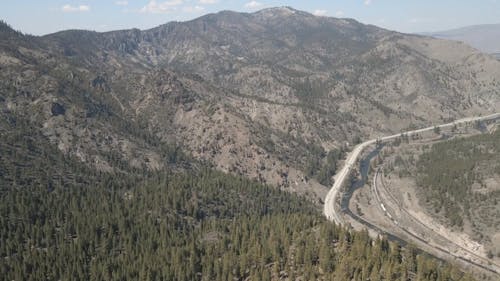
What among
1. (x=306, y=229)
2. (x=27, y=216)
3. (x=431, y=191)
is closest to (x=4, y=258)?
(x=27, y=216)

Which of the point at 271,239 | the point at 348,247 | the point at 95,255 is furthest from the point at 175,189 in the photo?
the point at 348,247

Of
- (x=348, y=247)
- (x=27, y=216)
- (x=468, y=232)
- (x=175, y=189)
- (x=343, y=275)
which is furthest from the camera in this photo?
(x=175, y=189)

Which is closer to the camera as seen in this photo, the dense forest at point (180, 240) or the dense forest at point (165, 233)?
the dense forest at point (180, 240)

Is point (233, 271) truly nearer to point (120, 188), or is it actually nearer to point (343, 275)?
point (343, 275)

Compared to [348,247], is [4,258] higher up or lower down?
lower down

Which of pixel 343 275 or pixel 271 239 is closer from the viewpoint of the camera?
pixel 343 275

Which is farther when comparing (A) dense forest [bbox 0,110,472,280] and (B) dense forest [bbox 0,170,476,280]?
(A) dense forest [bbox 0,110,472,280]

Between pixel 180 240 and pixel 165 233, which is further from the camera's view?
pixel 165 233

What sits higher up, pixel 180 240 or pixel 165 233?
pixel 165 233

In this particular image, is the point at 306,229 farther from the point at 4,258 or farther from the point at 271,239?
the point at 4,258

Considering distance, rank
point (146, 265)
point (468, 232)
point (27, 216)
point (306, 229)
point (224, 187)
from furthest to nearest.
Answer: point (224, 187) → point (468, 232) → point (27, 216) → point (306, 229) → point (146, 265)
